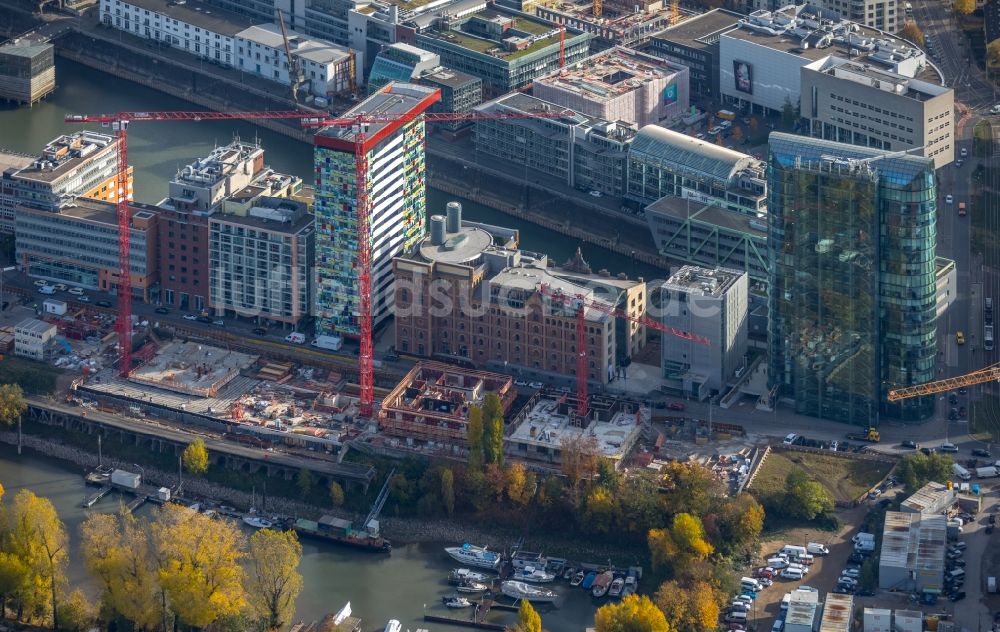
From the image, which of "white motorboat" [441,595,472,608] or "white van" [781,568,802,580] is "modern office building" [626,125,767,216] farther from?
"white motorboat" [441,595,472,608]

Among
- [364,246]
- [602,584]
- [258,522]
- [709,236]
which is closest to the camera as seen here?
[602,584]

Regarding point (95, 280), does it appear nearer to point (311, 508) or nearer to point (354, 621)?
point (311, 508)

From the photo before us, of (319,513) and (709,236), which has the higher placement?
(709,236)

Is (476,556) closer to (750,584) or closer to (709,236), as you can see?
(750,584)

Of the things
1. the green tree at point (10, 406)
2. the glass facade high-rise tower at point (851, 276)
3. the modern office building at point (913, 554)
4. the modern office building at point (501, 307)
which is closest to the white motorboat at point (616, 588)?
the modern office building at point (913, 554)

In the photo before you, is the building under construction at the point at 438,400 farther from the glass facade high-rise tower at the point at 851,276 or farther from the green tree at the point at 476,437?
the glass facade high-rise tower at the point at 851,276

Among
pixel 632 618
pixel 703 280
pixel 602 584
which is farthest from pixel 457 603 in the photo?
pixel 703 280

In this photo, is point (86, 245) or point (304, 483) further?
point (86, 245)

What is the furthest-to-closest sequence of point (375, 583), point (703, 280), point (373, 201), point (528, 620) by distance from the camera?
point (373, 201) < point (703, 280) < point (375, 583) < point (528, 620)
